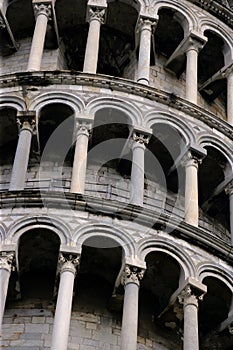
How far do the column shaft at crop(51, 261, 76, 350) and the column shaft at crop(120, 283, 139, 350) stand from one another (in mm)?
812

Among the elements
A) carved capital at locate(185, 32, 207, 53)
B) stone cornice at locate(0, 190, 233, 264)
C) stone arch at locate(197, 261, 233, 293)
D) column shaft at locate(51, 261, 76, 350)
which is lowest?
column shaft at locate(51, 261, 76, 350)

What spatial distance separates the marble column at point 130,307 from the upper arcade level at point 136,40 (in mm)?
5743

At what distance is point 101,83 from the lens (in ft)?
57.9

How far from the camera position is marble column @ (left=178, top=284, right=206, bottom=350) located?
45.3 ft

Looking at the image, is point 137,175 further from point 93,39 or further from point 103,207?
point 93,39

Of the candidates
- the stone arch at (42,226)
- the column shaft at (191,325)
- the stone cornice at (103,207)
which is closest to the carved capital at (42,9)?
the stone cornice at (103,207)

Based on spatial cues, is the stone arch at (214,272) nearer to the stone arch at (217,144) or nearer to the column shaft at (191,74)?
the stone arch at (217,144)

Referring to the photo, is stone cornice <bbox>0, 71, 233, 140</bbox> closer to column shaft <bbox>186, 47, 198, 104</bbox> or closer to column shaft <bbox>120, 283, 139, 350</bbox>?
column shaft <bbox>186, 47, 198, 104</bbox>

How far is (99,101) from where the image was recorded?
17.4m

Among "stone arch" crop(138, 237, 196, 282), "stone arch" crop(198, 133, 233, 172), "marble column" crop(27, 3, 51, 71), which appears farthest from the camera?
"marble column" crop(27, 3, 51, 71)

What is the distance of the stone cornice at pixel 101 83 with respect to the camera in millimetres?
17500

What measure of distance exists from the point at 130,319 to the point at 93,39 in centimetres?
713

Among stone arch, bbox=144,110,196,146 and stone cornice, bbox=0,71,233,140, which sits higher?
stone cornice, bbox=0,71,233,140

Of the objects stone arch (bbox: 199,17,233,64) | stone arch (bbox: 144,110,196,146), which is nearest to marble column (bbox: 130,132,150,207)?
stone arch (bbox: 144,110,196,146)
